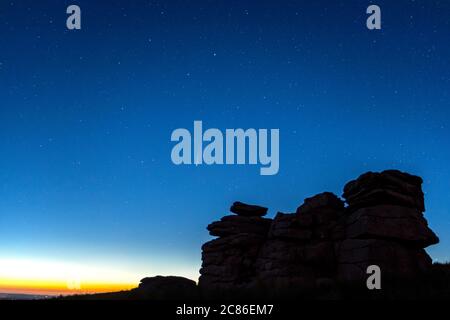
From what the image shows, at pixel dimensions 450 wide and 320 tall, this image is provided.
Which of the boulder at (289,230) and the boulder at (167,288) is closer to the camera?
the boulder at (167,288)

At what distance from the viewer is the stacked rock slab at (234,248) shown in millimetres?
37812

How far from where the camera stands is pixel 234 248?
129 feet

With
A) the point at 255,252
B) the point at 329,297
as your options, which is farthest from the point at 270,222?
the point at 329,297

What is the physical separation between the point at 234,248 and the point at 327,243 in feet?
27.6

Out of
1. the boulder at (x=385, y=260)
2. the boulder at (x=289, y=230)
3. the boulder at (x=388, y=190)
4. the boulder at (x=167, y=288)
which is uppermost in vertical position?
the boulder at (x=388, y=190)

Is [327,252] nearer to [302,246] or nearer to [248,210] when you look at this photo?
[302,246]

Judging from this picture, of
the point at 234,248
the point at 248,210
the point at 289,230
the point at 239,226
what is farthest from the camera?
the point at 248,210

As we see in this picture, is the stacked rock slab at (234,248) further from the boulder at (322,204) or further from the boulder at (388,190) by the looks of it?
the boulder at (388,190)

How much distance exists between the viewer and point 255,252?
38.5 m

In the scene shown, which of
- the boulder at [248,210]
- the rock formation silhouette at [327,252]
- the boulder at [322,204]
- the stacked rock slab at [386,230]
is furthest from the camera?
the boulder at [248,210]

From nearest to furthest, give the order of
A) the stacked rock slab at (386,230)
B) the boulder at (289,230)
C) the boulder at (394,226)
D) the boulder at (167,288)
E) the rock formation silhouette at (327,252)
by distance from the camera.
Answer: the rock formation silhouette at (327,252) → the stacked rock slab at (386,230) → the boulder at (394,226) → the boulder at (167,288) → the boulder at (289,230)

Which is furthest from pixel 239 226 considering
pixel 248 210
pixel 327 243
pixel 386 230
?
pixel 386 230

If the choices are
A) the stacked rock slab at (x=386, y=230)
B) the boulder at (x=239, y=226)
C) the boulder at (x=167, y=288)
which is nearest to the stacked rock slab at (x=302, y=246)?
the stacked rock slab at (x=386, y=230)
